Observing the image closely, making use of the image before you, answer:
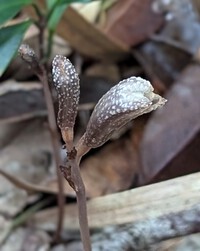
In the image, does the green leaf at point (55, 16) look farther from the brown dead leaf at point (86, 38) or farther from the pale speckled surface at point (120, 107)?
the pale speckled surface at point (120, 107)

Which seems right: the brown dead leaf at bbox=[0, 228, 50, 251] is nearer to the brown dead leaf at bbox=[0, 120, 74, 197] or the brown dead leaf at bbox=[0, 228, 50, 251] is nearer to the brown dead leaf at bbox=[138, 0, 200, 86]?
the brown dead leaf at bbox=[0, 120, 74, 197]

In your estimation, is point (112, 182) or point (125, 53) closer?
point (112, 182)

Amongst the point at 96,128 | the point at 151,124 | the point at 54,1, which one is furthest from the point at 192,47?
the point at 96,128

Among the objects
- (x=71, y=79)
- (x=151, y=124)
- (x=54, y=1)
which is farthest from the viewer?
(x=151, y=124)

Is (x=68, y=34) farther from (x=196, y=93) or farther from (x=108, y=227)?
(x=108, y=227)

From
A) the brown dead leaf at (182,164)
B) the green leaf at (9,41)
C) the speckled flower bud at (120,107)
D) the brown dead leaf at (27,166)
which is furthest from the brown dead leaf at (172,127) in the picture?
the speckled flower bud at (120,107)

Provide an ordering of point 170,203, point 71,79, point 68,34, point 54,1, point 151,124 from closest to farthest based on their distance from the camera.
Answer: point 71,79, point 170,203, point 54,1, point 151,124, point 68,34

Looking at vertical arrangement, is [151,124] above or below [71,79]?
below
